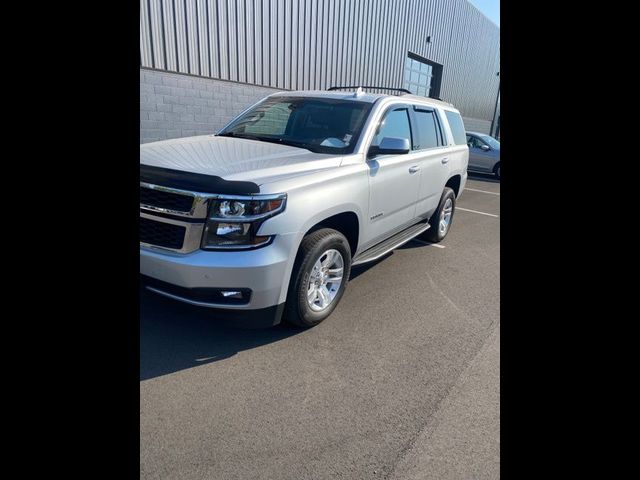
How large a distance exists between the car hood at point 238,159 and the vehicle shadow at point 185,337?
3.11 feet

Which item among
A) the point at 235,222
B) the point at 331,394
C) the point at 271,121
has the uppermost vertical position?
the point at 271,121

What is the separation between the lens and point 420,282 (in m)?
4.39

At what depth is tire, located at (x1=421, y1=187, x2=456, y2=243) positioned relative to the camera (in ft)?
18.1

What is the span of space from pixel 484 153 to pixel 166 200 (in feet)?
42.9

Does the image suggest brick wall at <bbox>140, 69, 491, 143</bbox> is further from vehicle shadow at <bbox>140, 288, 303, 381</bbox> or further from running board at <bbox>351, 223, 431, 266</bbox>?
running board at <bbox>351, 223, 431, 266</bbox>

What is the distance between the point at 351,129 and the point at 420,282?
189 cm

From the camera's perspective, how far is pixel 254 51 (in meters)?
9.05

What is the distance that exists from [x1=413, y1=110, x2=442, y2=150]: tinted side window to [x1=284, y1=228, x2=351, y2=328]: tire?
6.40ft

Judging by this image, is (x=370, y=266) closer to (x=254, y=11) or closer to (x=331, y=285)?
(x=331, y=285)

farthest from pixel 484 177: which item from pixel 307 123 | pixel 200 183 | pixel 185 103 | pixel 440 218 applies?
pixel 200 183

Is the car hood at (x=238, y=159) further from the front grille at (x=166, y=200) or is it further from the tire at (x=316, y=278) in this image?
the tire at (x=316, y=278)

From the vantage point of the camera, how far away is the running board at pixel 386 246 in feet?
12.1

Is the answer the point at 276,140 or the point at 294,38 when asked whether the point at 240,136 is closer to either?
the point at 276,140
